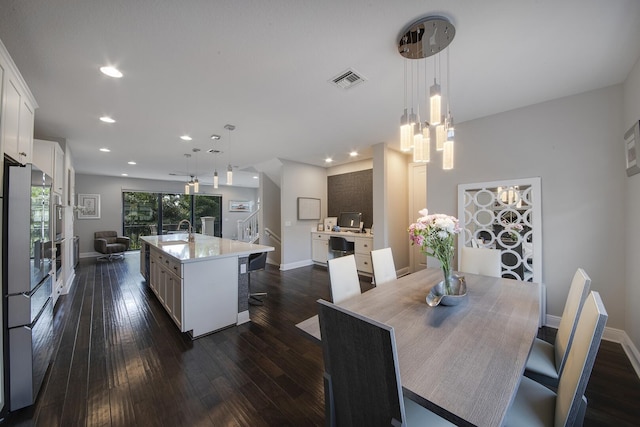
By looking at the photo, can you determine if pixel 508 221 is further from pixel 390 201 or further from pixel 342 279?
pixel 342 279

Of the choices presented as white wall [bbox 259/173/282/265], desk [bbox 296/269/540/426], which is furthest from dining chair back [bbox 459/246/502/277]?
white wall [bbox 259/173/282/265]

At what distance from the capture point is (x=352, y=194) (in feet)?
19.5

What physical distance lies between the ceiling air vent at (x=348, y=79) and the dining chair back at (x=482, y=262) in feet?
7.13

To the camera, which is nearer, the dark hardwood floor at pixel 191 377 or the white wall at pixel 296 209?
the dark hardwood floor at pixel 191 377

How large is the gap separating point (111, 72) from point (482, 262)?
4.05m

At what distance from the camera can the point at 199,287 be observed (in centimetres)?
260

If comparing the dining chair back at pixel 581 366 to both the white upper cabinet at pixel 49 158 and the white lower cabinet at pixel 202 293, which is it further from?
the white upper cabinet at pixel 49 158

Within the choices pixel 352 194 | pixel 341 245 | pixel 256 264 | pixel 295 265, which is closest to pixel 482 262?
pixel 256 264

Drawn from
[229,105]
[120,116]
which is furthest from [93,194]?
[229,105]

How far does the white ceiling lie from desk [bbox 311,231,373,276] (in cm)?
246

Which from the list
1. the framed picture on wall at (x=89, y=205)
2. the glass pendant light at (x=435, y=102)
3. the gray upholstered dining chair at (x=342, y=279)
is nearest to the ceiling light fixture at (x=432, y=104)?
the glass pendant light at (x=435, y=102)

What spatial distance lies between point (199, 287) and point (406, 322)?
217cm

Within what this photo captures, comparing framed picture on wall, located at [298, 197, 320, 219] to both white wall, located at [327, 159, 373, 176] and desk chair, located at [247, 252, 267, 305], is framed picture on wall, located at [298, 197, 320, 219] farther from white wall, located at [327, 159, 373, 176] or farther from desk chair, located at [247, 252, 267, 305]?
desk chair, located at [247, 252, 267, 305]

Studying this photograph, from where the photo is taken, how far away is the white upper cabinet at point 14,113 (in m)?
1.71
